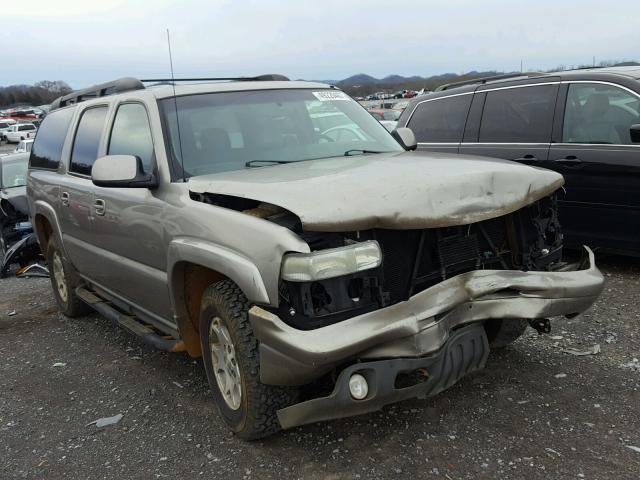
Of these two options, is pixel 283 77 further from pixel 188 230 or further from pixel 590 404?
pixel 590 404

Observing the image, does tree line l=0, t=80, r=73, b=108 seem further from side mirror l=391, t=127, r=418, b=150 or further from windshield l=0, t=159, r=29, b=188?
side mirror l=391, t=127, r=418, b=150

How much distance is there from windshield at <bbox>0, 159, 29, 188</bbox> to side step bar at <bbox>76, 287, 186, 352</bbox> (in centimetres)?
605

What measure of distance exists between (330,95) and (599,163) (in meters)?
2.75

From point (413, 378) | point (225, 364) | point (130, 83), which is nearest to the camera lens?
point (413, 378)

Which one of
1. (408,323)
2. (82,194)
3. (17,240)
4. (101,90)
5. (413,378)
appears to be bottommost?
(17,240)

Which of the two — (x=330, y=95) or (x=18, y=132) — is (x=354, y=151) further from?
(x=18, y=132)

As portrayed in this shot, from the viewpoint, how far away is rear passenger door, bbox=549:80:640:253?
17.9 feet

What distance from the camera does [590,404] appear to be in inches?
134

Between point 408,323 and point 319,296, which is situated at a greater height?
point 319,296

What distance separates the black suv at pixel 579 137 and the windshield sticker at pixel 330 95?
2408 mm

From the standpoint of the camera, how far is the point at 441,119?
7.23m

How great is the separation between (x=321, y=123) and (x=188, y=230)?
1.45 metres

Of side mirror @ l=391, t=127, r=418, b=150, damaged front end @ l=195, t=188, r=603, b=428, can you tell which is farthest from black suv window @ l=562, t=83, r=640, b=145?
damaged front end @ l=195, t=188, r=603, b=428

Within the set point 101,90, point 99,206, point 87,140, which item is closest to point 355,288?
point 99,206
